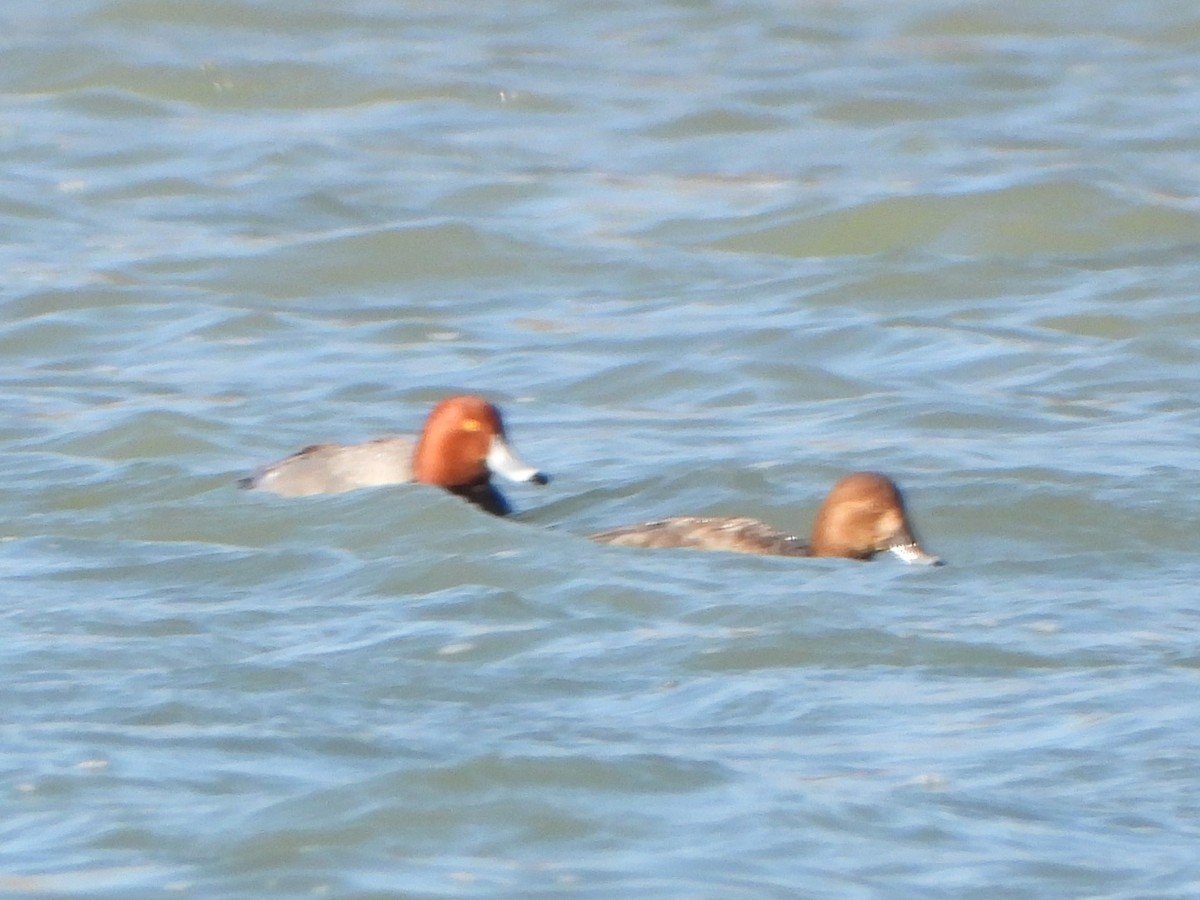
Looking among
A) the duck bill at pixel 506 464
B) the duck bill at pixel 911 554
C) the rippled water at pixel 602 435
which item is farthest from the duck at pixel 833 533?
the duck bill at pixel 506 464

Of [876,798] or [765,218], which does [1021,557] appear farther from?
[765,218]

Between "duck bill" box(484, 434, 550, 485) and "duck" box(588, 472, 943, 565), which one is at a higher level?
"duck bill" box(484, 434, 550, 485)

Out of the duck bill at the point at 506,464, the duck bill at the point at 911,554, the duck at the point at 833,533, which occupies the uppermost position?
the duck bill at the point at 506,464

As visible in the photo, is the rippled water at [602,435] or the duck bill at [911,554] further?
the duck bill at [911,554]

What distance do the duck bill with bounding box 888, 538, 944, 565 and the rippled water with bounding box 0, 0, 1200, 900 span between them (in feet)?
0.58

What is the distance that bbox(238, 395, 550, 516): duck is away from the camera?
1025 centimetres

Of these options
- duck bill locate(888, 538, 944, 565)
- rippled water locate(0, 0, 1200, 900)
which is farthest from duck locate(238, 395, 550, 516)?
duck bill locate(888, 538, 944, 565)

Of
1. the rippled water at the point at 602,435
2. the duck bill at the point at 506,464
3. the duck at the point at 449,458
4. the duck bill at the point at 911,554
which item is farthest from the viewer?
the duck bill at the point at 506,464

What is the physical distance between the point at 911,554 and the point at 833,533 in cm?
29

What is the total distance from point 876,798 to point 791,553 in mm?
2959

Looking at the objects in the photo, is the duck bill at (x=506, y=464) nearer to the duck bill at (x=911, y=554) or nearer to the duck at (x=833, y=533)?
the duck at (x=833, y=533)

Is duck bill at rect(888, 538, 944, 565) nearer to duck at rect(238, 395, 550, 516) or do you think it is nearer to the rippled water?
the rippled water

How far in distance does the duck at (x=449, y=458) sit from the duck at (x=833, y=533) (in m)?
1.07

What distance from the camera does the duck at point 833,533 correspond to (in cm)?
923
